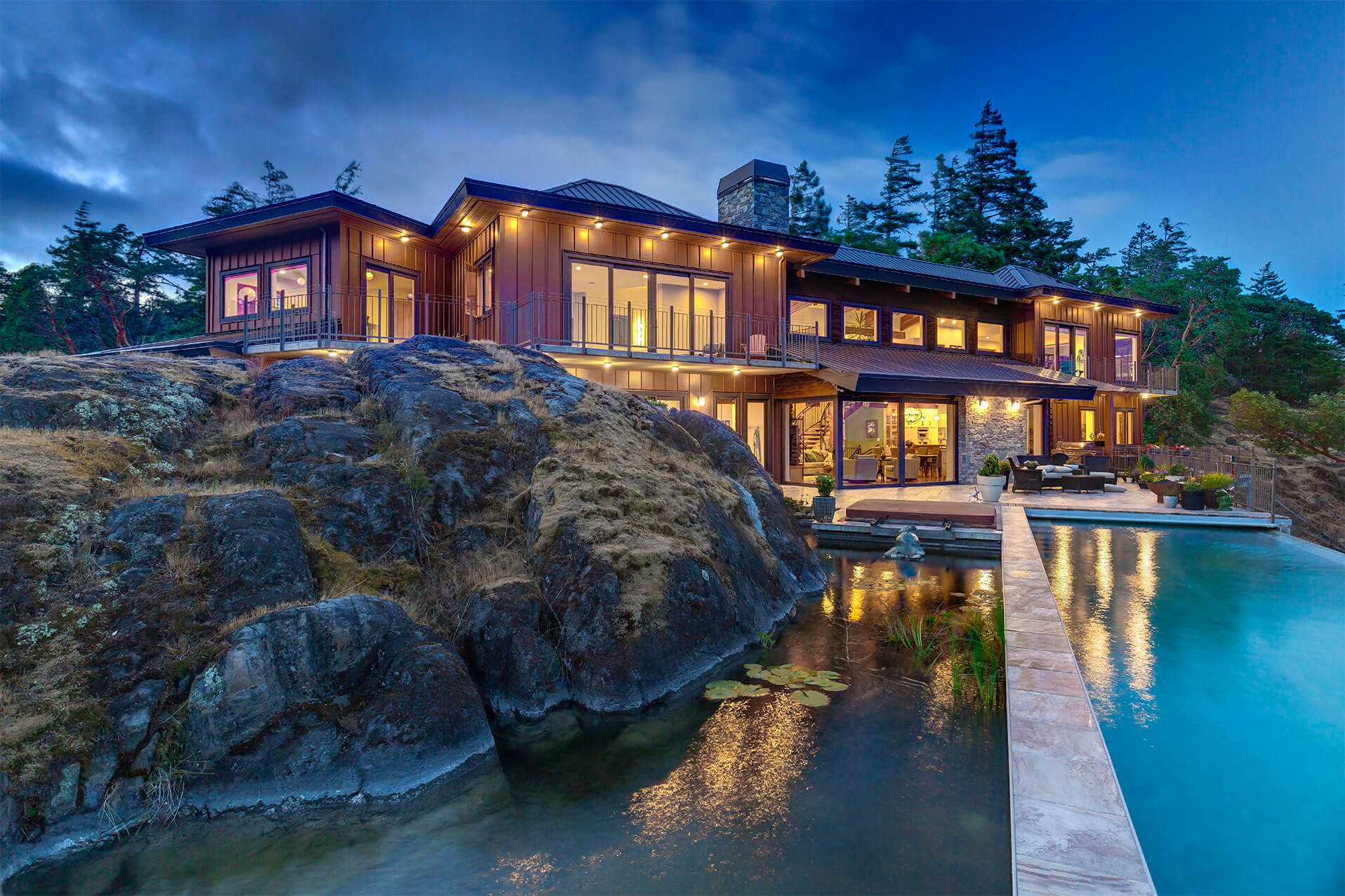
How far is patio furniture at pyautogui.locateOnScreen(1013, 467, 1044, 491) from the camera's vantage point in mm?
14703

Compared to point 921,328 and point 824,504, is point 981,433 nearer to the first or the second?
point 921,328

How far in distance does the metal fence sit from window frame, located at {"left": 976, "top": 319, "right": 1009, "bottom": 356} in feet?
16.1

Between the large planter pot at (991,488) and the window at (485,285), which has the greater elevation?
the window at (485,285)

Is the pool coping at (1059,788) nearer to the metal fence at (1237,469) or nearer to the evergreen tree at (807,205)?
the metal fence at (1237,469)

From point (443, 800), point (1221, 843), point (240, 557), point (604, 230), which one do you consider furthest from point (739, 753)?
point (604, 230)

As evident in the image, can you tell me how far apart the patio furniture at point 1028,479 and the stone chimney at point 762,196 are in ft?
27.4

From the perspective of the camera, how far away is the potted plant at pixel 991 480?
12891 mm

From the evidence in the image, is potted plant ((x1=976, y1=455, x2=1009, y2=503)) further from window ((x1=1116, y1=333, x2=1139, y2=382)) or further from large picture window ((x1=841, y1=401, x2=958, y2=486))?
window ((x1=1116, y1=333, x2=1139, y2=382))

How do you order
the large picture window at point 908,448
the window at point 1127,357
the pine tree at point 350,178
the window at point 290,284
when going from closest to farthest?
the window at point 290,284
the large picture window at point 908,448
the window at point 1127,357
the pine tree at point 350,178

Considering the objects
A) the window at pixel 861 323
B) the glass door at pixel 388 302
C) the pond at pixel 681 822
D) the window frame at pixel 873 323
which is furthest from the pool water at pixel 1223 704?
the glass door at pixel 388 302

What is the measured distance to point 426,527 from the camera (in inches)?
237

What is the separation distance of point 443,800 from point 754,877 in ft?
6.36

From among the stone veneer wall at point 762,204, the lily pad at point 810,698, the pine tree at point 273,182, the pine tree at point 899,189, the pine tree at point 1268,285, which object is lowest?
the lily pad at point 810,698

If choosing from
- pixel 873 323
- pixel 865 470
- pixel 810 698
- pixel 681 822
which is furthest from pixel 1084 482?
pixel 681 822
